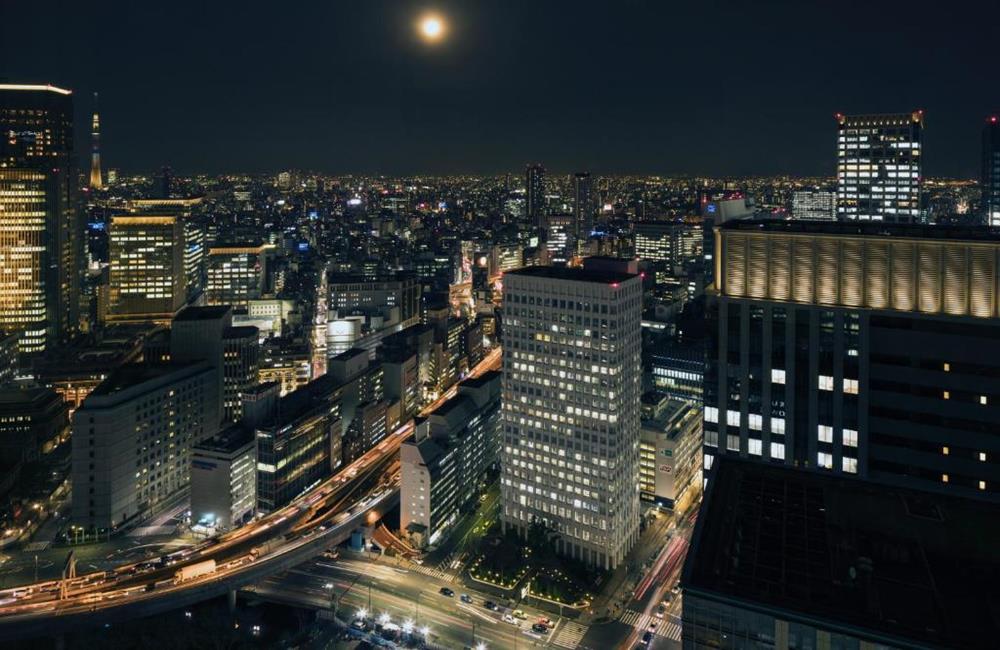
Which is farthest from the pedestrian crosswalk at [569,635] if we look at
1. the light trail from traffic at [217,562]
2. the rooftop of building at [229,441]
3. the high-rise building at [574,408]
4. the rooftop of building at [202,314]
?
the rooftop of building at [202,314]

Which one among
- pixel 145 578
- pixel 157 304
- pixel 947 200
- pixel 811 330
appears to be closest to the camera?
pixel 811 330

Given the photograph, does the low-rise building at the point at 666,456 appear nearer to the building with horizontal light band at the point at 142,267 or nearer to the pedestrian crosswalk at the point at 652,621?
the pedestrian crosswalk at the point at 652,621

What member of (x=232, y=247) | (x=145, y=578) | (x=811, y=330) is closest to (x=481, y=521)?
(x=145, y=578)

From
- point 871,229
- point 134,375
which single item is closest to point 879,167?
point 871,229

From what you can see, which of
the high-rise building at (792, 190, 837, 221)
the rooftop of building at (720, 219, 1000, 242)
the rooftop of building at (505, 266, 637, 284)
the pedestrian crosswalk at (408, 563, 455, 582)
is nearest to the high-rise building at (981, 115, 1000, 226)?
the high-rise building at (792, 190, 837, 221)

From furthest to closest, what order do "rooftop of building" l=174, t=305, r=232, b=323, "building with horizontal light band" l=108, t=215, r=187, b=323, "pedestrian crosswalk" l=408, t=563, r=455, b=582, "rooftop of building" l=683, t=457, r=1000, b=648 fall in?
"building with horizontal light band" l=108, t=215, r=187, b=323
"rooftop of building" l=174, t=305, r=232, b=323
"pedestrian crosswalk" l=408, t=563, r=455, b=582
"rooftop of building" l=683, t=457, r=1000, b=648

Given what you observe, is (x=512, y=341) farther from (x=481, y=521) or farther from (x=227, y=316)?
(x=227, y=316)

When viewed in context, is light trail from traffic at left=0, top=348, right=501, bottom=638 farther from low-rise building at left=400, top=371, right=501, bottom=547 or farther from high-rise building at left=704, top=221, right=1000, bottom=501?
high-rise building at left=704, top=221, right=1000, bottom=501
